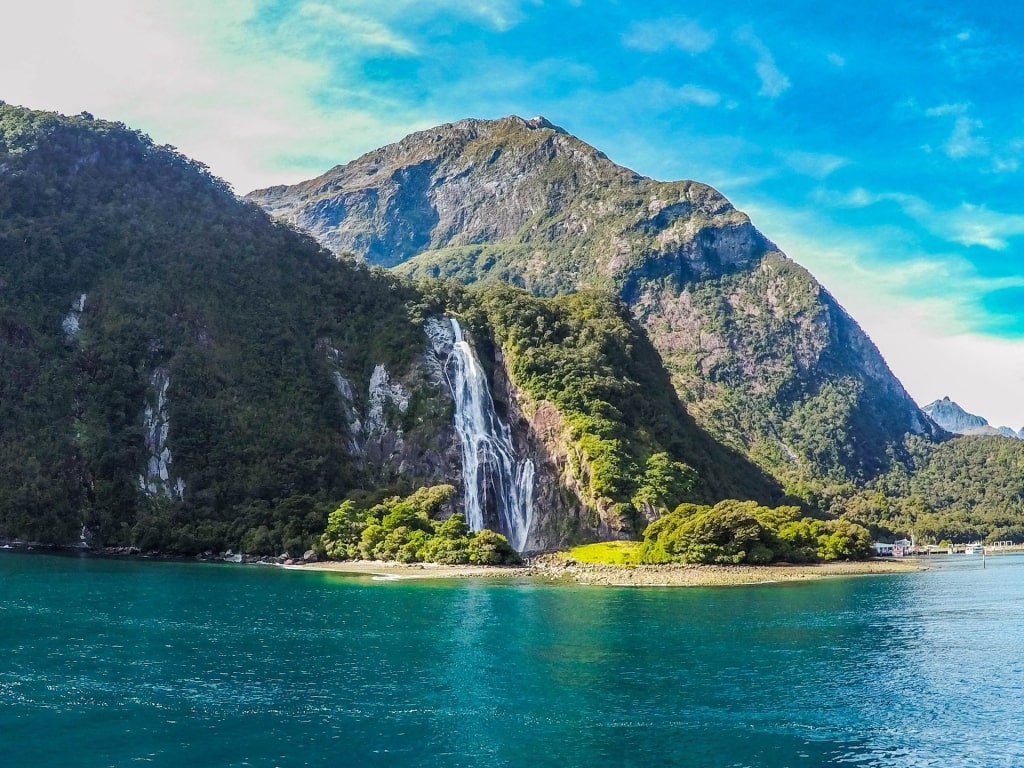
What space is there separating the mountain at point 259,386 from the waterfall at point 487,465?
0.40 meters

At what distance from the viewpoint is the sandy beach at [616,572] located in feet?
261

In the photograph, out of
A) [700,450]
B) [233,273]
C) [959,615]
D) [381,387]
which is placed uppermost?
[233,273]

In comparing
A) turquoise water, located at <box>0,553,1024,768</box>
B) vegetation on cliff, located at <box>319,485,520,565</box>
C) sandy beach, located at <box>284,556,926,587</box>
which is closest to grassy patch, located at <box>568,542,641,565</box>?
sandy beach, located at <box>284,556,926,587</box>

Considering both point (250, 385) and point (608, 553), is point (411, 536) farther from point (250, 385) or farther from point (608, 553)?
point (250, 385)

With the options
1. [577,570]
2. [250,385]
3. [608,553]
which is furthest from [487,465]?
[250,385]

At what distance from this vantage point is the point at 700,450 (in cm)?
13575

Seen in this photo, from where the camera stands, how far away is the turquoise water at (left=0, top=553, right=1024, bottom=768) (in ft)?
95.4

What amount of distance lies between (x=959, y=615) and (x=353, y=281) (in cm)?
11984

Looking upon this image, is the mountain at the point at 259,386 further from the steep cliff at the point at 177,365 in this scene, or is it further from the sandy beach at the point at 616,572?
the sandy beach at the point at 616,572

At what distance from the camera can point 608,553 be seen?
318ft

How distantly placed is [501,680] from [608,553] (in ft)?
196

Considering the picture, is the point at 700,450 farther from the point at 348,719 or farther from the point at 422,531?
the point at 348,719

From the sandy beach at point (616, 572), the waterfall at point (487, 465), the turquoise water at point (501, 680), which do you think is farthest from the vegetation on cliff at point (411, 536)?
the turquoise water at point (501, 680)

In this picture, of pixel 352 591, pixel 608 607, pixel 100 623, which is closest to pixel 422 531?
pixel 352 591
